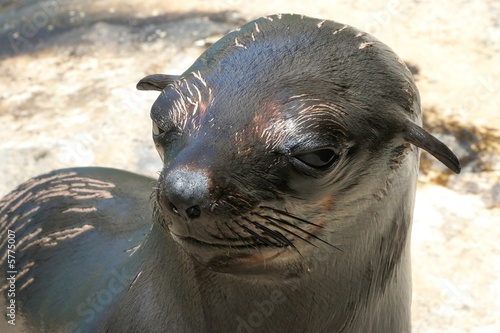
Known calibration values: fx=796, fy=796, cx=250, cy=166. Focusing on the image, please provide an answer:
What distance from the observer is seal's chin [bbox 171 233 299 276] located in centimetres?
225

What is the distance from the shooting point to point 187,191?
2105 mm

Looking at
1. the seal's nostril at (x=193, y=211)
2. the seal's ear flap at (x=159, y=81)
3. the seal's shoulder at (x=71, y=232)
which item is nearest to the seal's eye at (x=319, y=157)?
the seal's nostril at (x=193, y=211)

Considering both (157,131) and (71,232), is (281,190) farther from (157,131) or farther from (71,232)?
(71,232)

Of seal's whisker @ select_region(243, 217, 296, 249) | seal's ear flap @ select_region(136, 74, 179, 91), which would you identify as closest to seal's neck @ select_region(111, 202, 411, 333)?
seal's whisker @ select_region(243, 217, 296, 249)

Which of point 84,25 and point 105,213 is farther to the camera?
point 84,25

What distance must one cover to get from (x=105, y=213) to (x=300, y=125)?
1425 millimetres

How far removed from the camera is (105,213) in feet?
11.2

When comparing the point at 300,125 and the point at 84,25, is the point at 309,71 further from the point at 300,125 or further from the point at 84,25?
the point at 84,25

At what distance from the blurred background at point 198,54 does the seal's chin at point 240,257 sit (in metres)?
1.85

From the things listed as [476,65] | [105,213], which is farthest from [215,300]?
[476,65]

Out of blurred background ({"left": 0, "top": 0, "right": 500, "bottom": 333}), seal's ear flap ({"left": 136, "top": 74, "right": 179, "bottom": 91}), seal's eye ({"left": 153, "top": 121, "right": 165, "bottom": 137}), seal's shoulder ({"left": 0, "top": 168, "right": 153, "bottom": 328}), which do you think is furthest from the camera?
blurred background ({"left": 0, "top": 0, "right": 500, "bottom": 333})

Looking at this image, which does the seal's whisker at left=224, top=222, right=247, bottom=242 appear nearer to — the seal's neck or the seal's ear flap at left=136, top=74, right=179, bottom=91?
the seal's neck

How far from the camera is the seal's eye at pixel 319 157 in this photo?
2.24 m

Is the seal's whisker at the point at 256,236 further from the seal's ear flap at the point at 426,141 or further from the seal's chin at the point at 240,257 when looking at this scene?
the seal's ear flap at the point at 426,141
